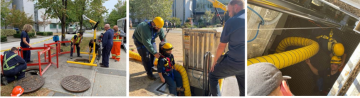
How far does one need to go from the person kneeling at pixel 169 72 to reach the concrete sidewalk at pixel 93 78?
0.79m

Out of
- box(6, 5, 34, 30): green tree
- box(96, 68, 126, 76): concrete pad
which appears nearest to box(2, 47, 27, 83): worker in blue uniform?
box(6, 5, 34, 30): green tree

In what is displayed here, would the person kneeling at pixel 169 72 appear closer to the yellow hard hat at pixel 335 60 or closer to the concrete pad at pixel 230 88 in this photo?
the concrete pad at pixel 230 88

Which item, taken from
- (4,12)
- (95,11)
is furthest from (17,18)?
(95,11)

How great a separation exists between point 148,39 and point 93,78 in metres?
1.81

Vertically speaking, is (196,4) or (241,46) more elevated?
(196,4)

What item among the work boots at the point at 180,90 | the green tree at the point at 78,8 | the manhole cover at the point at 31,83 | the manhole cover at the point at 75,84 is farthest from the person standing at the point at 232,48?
the green tree at the point at 78,8

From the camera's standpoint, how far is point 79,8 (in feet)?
16.8

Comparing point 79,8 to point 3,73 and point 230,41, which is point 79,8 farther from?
point 230,41

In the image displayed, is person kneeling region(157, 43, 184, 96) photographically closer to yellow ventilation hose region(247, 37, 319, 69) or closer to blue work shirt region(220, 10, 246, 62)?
blue work shirt region(220, 10, 246, 62)

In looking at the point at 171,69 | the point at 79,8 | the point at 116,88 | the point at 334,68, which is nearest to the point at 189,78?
the point at 171,69

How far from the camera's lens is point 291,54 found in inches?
100

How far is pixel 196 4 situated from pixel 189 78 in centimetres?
99

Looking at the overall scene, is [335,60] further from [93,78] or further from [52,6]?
[52,6]

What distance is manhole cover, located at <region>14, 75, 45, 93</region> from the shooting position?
8.05 ft
